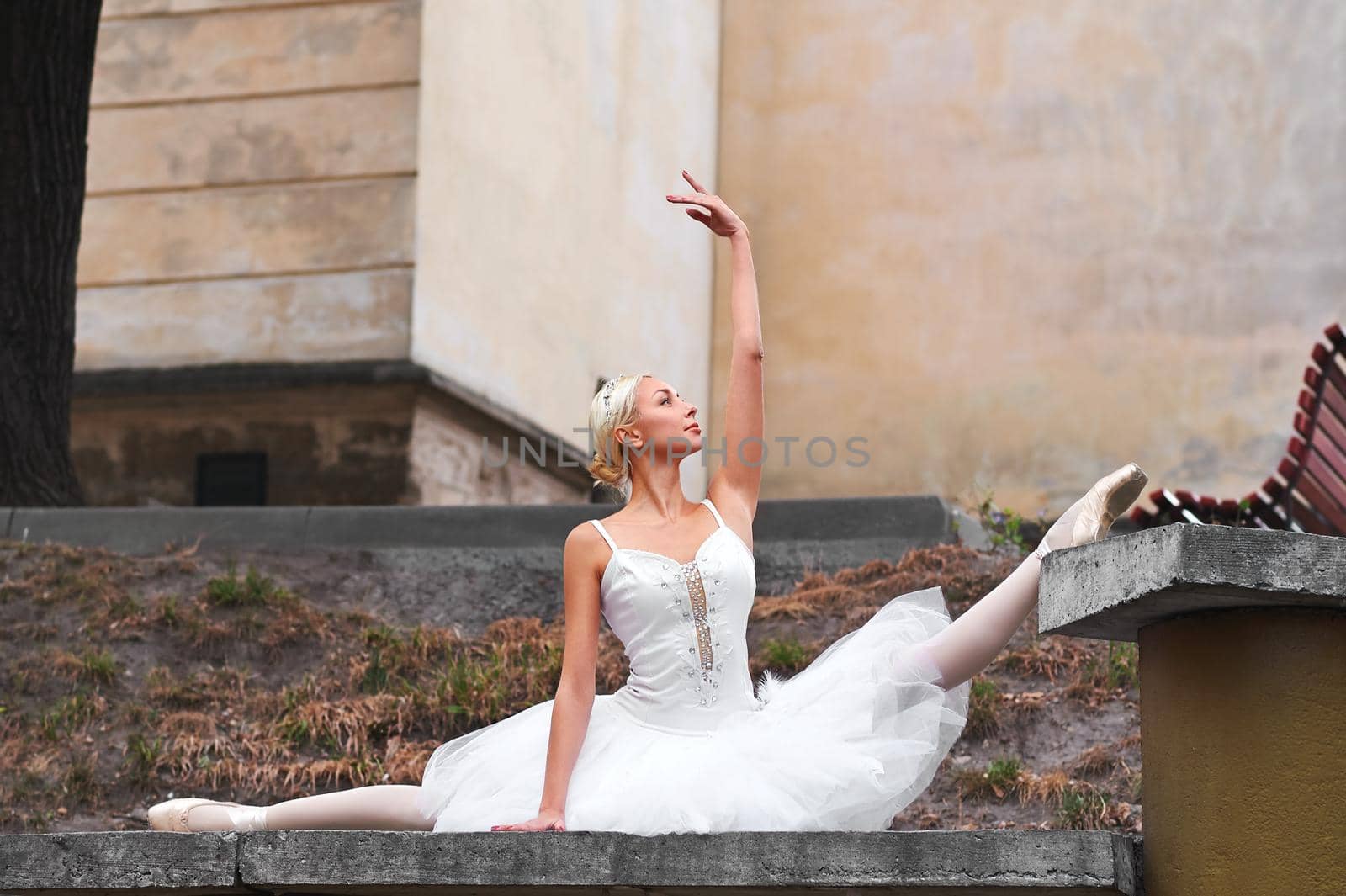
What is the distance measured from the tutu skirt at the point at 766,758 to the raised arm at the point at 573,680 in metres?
0.05

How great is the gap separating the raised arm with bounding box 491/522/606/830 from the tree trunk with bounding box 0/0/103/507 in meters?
4.99

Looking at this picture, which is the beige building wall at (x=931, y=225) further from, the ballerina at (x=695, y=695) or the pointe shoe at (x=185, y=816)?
the ballerina at (x=695, y=695)

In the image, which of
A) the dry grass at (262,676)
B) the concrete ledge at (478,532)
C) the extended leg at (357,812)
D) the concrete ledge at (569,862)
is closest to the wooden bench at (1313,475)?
the concrete ledge at (478,532)

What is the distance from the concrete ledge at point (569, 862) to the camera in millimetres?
3201

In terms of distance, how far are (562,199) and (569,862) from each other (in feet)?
31.0

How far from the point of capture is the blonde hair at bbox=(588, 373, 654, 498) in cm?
428

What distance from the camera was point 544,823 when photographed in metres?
3.67

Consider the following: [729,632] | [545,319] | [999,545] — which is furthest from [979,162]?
[729,632]

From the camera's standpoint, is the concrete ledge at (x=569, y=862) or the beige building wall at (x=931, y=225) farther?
the beige building wall at (x=931, y=225)

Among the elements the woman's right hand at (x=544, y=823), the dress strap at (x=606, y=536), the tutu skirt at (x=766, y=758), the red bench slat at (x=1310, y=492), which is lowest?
the woman's right hand at (x=544, y=823)

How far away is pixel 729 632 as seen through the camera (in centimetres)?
410

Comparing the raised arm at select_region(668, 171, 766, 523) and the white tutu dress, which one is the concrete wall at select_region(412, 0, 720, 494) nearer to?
the raised arm at select_region(668, 171, 766, 523)

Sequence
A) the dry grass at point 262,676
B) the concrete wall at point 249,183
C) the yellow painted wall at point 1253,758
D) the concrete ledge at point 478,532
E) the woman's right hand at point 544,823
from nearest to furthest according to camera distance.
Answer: the yellow painted wall at point 1253,758, the woman's right hand at point 544,823, the dry grass at point 262,676, the concrete ledge at point 478,532, the concrete wall at point 249,183

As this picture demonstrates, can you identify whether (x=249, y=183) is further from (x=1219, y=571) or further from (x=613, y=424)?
(x=1219, y=571)
